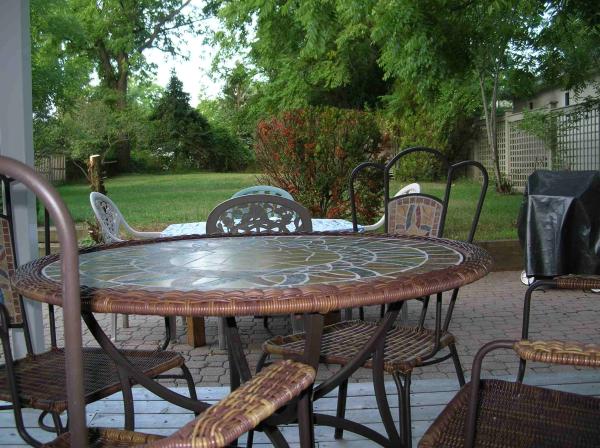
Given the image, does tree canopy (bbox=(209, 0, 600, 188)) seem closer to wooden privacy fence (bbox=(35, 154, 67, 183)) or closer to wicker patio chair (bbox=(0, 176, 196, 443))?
wicker patio chair (bbox=(0, 176, 196, 443))

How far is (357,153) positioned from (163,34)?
19.8 meters

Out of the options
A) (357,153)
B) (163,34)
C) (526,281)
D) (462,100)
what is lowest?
(526,281)

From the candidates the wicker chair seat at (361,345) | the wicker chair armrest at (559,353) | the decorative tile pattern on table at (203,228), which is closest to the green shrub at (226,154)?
the decorative tile pattern on table at (203,228)

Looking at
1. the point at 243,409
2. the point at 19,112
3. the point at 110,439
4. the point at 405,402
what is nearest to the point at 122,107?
the point at 19,112

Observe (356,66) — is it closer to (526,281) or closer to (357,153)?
(357,153)

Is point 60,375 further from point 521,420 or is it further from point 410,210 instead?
point 410,210

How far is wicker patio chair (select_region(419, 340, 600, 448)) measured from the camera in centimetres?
116

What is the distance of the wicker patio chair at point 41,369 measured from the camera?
163 centimetres

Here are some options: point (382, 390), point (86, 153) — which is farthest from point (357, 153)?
point (86, 153)

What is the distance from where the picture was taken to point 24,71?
2498 millimetres

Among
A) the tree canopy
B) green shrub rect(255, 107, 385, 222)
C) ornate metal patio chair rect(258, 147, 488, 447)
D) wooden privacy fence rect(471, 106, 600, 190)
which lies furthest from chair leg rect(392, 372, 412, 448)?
wooden privacy fence rect(471, 106, 600, 190)

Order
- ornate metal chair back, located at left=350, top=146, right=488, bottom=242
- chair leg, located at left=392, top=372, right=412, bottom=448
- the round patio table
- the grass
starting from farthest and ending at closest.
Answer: the grass < ornate metal chair back, located at left=350, top=146, right=488, bottom=242 < chair leg, located at left=392, top=372, right=412, bottom=448 < the round patio table

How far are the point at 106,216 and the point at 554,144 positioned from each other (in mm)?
8611

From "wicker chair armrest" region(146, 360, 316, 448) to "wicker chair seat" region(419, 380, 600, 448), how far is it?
15.2 inches
